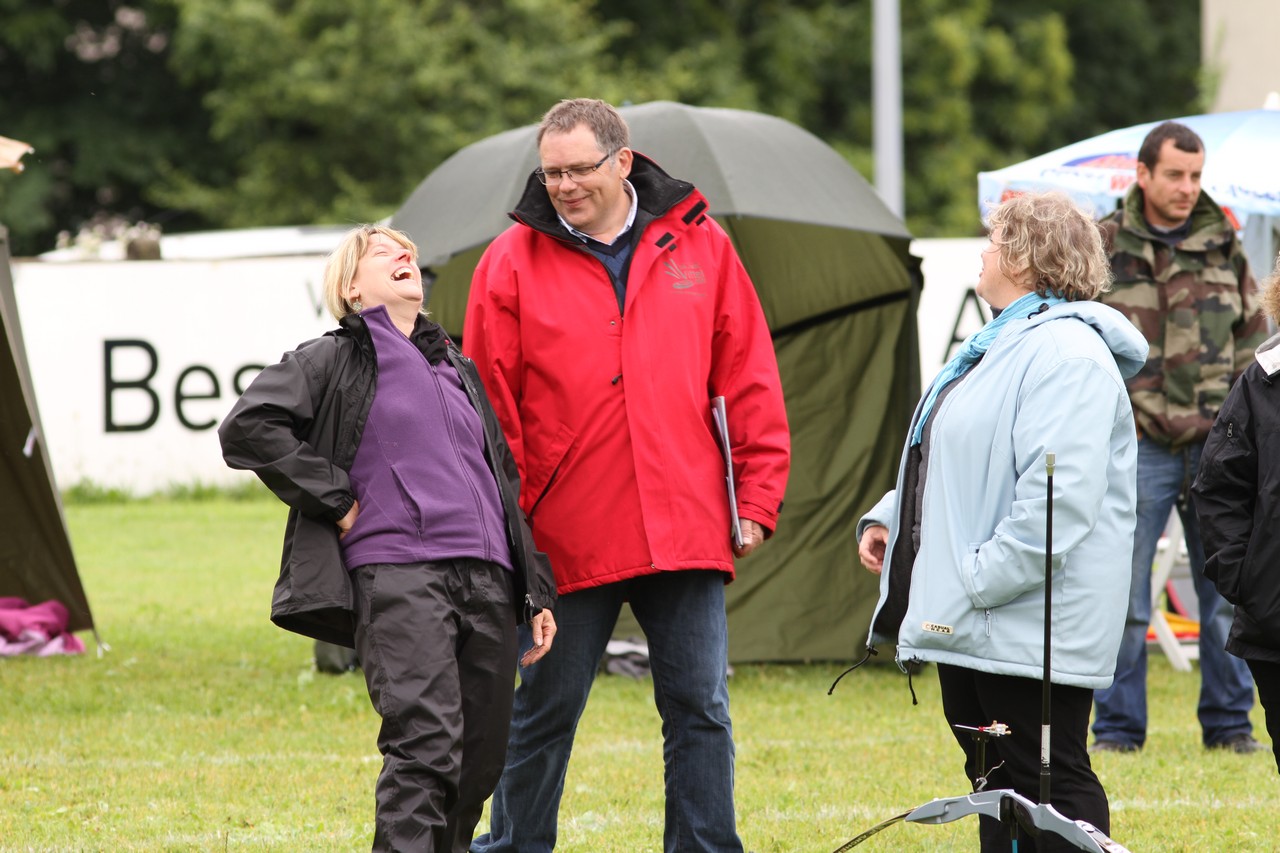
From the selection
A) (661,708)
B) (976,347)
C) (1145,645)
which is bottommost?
(1145,645)

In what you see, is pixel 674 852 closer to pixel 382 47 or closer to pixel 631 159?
pixel 631 159

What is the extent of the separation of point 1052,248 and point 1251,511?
79 cm

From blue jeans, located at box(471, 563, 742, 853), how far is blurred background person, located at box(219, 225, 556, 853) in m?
0.15

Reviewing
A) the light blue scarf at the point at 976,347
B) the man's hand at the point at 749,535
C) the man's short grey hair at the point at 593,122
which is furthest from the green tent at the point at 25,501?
the light blue scarf at the point at 976,347

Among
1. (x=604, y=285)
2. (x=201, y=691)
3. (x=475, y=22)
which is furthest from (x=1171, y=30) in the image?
(x=604, y=285)

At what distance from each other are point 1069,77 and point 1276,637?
23.4 meters

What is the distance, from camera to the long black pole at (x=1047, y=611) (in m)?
3.43

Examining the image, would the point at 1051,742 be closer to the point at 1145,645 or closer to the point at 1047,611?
the point at 1047,611

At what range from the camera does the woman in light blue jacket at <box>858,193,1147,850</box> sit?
11.8 ft

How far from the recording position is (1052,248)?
12.4 ft

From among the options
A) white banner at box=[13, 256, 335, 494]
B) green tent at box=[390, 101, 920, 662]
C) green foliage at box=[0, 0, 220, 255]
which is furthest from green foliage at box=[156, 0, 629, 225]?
green tent at box=[390, 101, 920, 662]

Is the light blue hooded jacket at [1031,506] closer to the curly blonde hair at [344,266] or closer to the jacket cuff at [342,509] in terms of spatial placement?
the jacket cuff at [342,509]

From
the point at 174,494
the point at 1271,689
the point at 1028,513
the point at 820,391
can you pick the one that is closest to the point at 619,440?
the point at 1028,513

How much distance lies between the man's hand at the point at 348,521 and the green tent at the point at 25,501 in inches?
162
